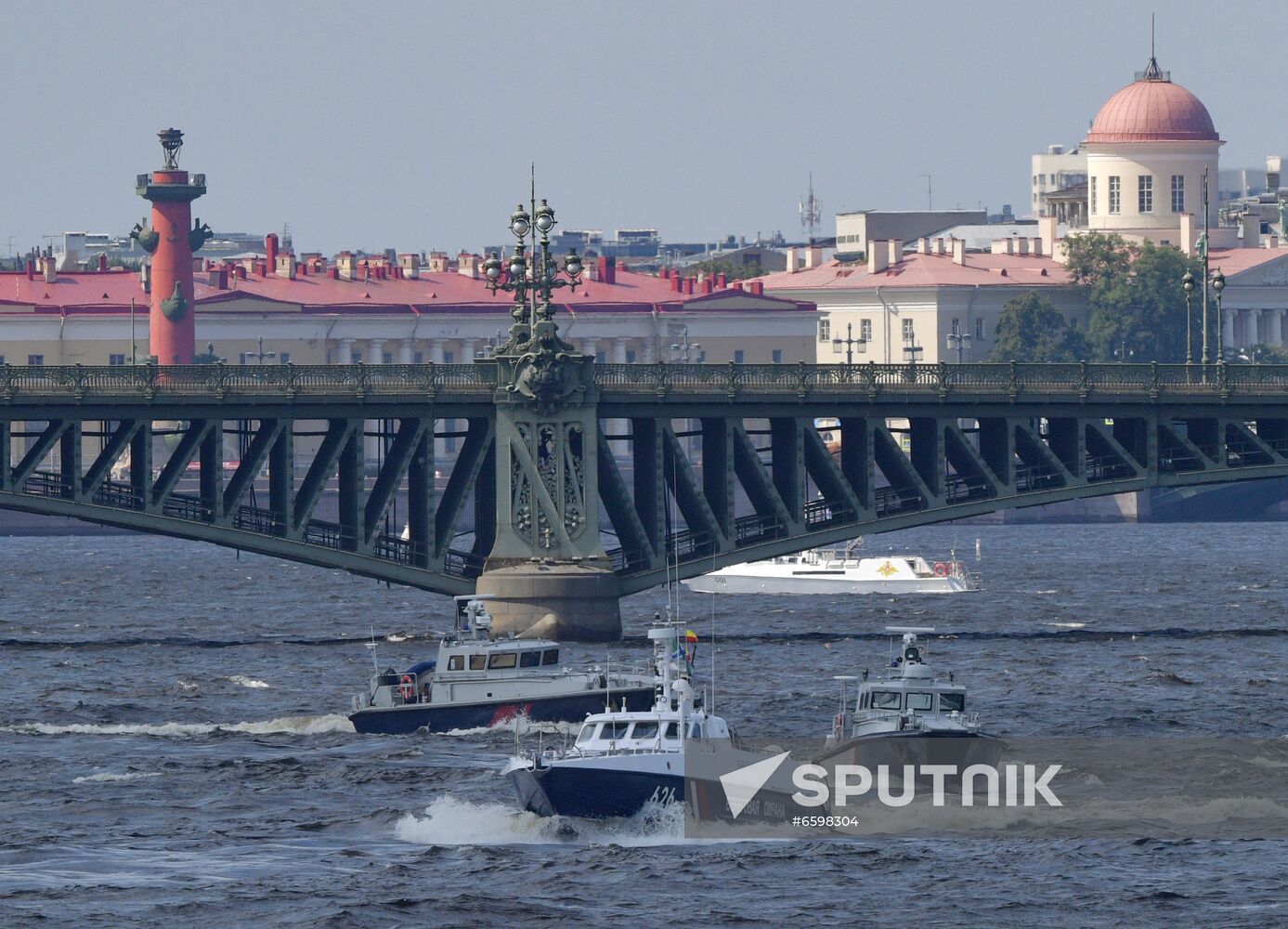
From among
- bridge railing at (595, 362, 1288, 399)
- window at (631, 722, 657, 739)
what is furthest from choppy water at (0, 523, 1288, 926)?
bridge railing at (595, 362, 1288, 399)

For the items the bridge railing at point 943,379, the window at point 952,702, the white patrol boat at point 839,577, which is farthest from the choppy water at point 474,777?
the bridge railing at point 943,379

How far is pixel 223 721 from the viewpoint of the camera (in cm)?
7588

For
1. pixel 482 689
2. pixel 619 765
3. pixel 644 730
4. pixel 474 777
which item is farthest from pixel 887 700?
pixel 482 689

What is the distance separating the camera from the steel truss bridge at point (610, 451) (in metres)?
89.3

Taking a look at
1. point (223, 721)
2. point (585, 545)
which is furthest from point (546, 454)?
point (223, 721)

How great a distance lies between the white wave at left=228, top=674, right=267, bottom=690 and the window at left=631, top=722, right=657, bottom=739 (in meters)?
27.4

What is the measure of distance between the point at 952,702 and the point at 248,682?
88.2 feet

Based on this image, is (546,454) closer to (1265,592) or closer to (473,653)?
(473,653)

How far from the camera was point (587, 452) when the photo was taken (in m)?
91.2

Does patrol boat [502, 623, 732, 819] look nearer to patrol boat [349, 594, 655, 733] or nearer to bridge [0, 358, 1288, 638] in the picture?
patrol boat [349, 594, 655, 733]

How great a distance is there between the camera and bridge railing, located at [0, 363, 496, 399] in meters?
88.6

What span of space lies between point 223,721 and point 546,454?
702 inches

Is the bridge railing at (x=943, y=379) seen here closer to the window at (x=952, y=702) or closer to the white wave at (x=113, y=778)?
the white wave at (x=113, y=778)

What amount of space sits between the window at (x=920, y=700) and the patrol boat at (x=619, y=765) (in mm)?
6161
